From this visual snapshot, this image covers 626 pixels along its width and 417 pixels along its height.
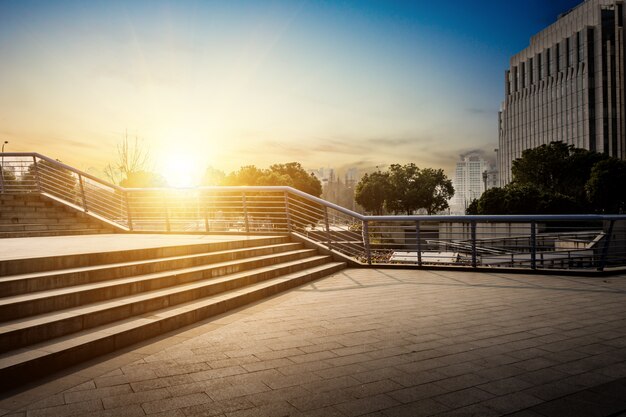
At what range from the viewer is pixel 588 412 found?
3.04m

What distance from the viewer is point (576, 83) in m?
78.6

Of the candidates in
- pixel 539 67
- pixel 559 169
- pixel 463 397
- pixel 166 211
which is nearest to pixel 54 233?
pixel 166 211

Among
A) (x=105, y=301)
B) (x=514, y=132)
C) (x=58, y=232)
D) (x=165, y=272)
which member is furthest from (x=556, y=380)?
(x=514, y=132)

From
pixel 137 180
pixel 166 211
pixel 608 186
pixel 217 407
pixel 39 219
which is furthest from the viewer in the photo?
pixel 608 186

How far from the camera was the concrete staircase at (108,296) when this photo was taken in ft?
13.4

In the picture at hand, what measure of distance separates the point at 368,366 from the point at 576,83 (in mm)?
90590

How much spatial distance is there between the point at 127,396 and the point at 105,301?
2.30m

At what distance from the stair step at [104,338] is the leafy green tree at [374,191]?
6326 cm

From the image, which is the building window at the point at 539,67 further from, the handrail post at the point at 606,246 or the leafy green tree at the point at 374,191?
the handrail post at the point at 606,246

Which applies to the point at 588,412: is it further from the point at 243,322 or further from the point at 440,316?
the point at 243,322

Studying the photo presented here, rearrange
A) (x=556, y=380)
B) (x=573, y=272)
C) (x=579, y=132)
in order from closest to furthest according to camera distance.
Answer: (x=556, y=380) < (x=573, y=272) < (x=579, y=132)

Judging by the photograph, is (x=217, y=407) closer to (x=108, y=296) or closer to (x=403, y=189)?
(x=108, y=296)

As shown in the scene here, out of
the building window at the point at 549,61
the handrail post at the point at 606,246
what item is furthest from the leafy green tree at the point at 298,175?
the building window at the point at 549,61

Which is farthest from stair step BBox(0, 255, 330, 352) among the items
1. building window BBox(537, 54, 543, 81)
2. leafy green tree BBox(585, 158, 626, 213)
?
building window BBox(537, 54, 543, 81)
